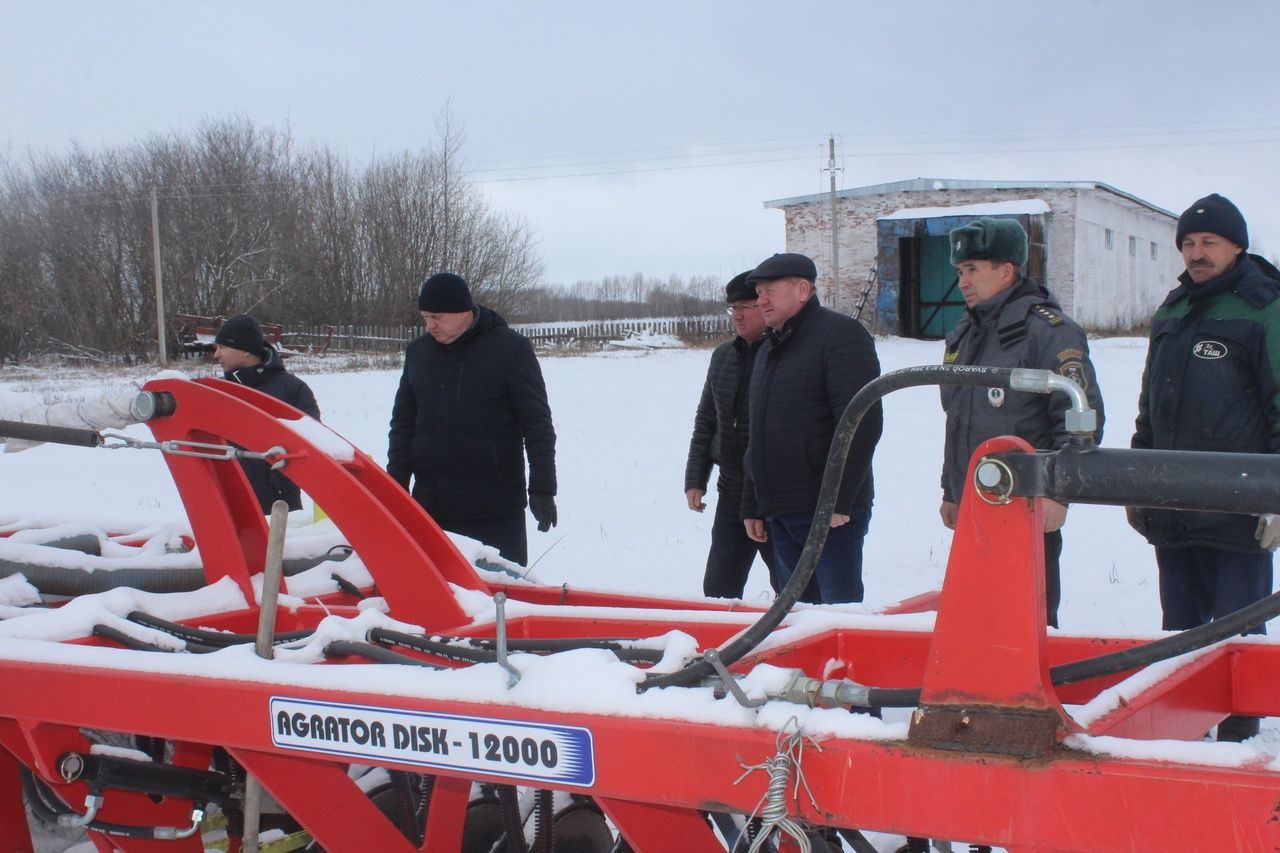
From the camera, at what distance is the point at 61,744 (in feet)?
7.88

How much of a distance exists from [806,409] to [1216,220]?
1392mm

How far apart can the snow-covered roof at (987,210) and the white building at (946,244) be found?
1.0 inches

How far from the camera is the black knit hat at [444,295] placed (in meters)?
4.10

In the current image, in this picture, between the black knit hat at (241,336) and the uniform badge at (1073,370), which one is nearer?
the uniform badge at (1073,370)

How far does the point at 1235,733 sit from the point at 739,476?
2230 millimetres

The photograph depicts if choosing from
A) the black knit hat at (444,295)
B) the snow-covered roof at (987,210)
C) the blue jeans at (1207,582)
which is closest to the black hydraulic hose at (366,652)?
the black knit hat at (444,295)

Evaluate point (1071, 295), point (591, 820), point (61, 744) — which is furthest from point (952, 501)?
point (1071, 295)

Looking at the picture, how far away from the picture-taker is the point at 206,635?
2.62 m

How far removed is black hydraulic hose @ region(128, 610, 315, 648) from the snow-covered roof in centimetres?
2382

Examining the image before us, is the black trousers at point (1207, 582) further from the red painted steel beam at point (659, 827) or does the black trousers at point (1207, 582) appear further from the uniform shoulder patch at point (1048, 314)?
the red painted steel beam at point (659, 827)

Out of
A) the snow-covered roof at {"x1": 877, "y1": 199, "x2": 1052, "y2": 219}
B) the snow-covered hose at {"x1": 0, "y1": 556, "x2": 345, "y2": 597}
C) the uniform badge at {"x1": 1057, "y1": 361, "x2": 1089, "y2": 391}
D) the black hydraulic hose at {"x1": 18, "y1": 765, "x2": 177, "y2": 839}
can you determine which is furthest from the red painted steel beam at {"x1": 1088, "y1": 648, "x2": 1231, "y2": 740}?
the snow-covered roof at {"x1": 877, "y1": 199, "x2": 1052, "y2": 219}

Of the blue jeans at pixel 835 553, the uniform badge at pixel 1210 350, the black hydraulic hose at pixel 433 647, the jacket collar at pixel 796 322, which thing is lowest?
the blue jeans at pixel 835 553

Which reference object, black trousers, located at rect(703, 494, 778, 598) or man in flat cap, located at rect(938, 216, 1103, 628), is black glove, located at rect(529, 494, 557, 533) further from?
man in flat cap, located at rect(938, 216, 1103, 628)

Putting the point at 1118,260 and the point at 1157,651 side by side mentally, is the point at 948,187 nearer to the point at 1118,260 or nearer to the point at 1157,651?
the point at 1118,260
